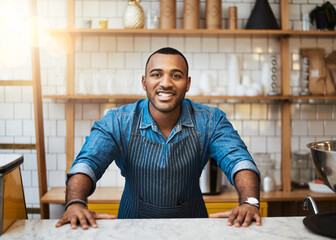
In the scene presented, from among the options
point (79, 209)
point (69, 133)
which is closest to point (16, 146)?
point (69, 133)

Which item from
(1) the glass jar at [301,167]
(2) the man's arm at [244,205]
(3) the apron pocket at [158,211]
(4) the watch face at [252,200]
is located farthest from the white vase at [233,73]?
(4) the watch face at [252,200]

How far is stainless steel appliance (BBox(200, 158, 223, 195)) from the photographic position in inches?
117

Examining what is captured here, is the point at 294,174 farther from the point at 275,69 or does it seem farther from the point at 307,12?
the point at 307,12

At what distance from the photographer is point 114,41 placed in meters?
3.33

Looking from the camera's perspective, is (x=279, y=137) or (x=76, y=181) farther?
(x=279, y=137)

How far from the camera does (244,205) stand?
1312 mm

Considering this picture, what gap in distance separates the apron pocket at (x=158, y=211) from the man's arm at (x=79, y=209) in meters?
0.45

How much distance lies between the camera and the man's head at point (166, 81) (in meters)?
1.77

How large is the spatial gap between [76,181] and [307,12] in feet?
9.32

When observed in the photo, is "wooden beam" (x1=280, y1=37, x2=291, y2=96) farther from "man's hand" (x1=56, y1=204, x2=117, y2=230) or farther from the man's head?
"man's hand" (x1=56, y1=204, x2=117, y2=230)

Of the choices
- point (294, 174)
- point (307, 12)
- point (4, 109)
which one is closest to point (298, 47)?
point (307, 12)

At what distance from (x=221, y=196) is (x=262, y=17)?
62.4 inches

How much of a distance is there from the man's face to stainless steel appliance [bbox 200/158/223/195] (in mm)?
1275

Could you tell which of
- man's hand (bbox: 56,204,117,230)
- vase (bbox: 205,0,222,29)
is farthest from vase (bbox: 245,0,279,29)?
man's hand (bbox: 56,204,117,230)
